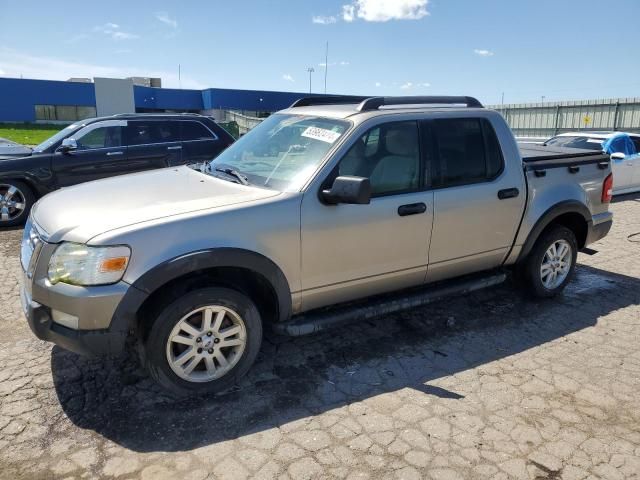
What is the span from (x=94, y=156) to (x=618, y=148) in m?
10.9

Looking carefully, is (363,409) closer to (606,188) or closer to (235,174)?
(235,174)

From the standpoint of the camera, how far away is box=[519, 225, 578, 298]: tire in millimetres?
4918

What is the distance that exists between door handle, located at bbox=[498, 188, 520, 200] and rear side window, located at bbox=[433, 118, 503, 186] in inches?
6.2

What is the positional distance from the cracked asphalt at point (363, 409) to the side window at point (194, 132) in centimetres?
517

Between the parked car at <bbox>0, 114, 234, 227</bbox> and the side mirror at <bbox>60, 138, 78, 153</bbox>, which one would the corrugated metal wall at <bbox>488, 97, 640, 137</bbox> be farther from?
the side mirror at <bbox>60, 138, 78, 153</bbox>

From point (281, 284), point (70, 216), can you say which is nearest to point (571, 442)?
point (281, 284)

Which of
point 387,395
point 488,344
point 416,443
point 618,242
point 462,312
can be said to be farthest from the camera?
point 618,242

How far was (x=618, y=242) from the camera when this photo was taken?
7562 mm

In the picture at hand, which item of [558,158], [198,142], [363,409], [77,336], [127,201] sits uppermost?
[198,142]

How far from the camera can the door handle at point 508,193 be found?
438 cm

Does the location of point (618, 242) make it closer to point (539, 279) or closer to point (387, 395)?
point (539, 279)

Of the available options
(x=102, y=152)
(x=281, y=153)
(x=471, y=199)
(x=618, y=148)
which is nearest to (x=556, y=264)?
(x=471, y=199)

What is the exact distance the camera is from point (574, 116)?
19750mm

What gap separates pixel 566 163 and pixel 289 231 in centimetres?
309
